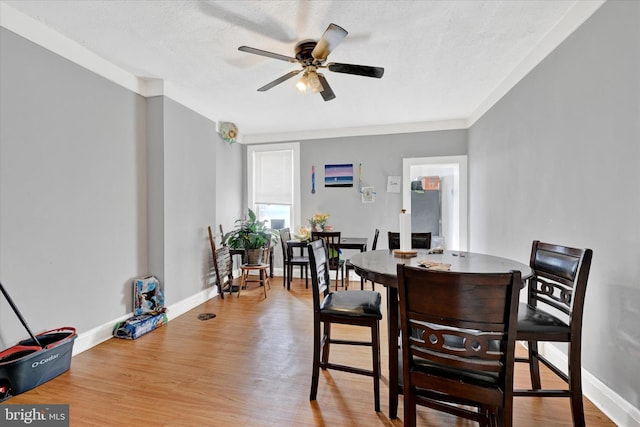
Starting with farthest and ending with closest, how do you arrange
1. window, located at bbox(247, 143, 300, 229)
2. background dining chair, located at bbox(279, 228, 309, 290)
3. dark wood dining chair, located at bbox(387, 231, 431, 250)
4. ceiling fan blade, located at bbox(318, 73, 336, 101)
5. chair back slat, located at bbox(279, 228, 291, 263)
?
window, located at bbox(247, 143, 300, 229)
chair back slat, located at bbox(279, 228, 291, 263)
background dining chair, located at bbox(279, 228, 309, 290)
dark wood dining chair, located at bbox(387, 231, 431, 250)
ceiling fan blade, located at bbox(318, 73, 336, 101)

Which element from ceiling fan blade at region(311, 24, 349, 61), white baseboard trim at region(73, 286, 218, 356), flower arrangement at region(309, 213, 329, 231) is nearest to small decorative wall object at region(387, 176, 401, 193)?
flower arrangement at region(309, 213, 329, 231)

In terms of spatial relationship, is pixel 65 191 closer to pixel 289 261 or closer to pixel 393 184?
pixel 289 261

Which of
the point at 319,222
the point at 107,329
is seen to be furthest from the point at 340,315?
the point at 319,222

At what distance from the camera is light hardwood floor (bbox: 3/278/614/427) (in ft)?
5.66

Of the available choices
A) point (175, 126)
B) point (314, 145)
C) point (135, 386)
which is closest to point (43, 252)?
point (135, 386)

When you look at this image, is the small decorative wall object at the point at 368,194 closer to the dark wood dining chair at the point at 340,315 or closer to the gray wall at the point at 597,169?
the gray wall at the point at 597,169

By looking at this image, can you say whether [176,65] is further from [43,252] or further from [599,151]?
[599,151]

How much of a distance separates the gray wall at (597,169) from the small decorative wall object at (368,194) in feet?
7.86

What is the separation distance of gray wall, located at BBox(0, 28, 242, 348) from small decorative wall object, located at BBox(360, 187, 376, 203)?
2492 mm

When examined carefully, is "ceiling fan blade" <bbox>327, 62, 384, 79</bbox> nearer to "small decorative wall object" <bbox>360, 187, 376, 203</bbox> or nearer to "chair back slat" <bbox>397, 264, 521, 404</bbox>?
"chair back slat" <bbox>397, 264, 521, 404</bbox>

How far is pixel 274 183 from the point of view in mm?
5406

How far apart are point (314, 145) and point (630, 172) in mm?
4097

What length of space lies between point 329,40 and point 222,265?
3.28 metres

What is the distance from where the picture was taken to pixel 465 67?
2.87 m
